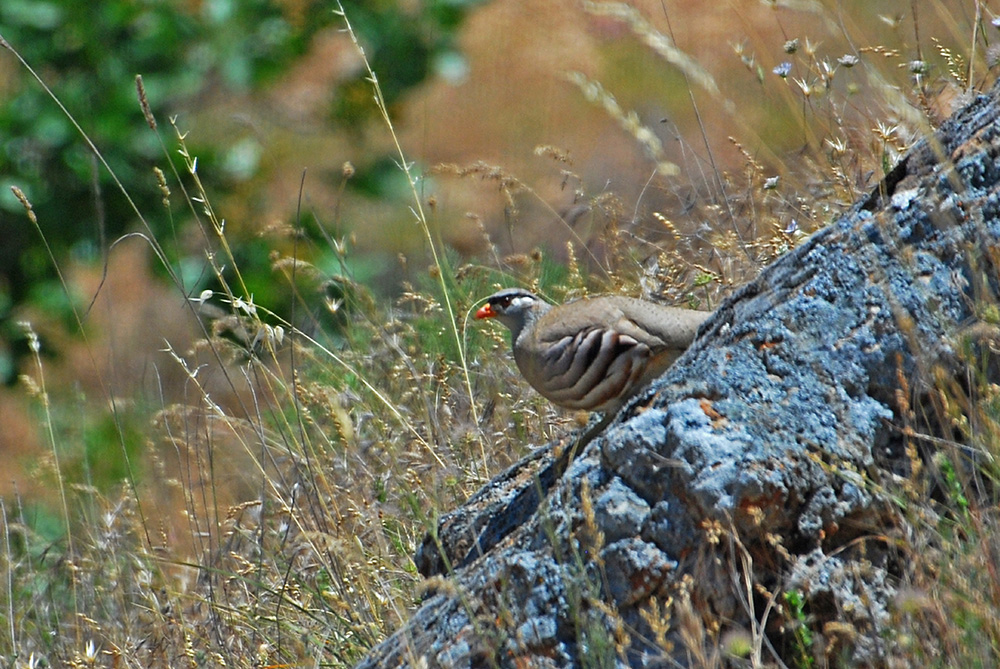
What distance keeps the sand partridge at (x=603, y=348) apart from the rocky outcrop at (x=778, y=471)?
780 millimetres

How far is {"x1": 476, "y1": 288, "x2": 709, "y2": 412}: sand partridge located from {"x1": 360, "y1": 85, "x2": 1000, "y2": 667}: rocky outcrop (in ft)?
2.56

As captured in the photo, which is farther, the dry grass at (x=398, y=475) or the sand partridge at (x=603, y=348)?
the sand partridge at (x=603, y=348)

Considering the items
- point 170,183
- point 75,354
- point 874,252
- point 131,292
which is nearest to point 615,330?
point 874,252

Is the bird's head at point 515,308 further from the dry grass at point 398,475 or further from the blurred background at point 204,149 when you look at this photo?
the blurred background at point 204,149

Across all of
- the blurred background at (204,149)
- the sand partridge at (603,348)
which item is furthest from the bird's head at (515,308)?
the blurred background at (204,149)

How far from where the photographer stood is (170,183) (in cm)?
774

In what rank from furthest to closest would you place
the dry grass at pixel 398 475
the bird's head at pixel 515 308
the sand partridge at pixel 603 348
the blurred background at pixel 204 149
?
the blurred background at pixel 204 149, the bird's head at pixel 515 308, the sand partridge at pixel 603 348, the dry grass at pixel 398 475

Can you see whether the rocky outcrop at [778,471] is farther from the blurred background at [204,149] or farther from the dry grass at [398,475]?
the blurred background at [204,149]

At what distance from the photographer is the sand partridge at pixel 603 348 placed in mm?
3381

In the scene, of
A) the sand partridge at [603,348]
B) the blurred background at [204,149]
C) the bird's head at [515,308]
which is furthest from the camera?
the blurred background at [204,149]

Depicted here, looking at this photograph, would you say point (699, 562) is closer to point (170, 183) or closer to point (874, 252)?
point (874, 252)

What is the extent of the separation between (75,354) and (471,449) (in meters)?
4.96

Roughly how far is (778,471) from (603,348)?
3.97 ft

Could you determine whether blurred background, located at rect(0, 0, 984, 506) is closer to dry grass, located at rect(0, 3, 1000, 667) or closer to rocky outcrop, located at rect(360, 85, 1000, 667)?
dry grass, located at rect(0, 3, 1000, 667)
